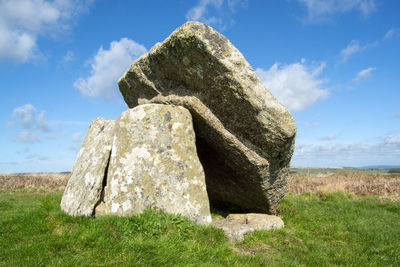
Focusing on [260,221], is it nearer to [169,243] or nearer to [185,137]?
[185,137]

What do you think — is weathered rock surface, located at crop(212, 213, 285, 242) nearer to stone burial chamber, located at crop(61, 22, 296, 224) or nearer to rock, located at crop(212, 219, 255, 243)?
rock, located at crop(212, 219, 255, 243)

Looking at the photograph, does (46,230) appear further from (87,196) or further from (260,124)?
(260,124)

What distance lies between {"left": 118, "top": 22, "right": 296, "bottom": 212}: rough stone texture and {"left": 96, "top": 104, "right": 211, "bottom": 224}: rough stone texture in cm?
76

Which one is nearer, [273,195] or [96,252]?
[96,252]

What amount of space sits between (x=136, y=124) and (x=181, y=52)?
208 centimetres

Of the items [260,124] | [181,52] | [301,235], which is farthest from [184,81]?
[301,235]

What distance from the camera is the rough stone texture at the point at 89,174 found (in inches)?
252

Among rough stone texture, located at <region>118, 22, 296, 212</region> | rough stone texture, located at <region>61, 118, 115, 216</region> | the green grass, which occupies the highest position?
rough stone texture, located at <region>118, 22, 296, 212</region>

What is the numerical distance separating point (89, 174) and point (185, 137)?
8.45 ft

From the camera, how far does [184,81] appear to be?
7.15 metres

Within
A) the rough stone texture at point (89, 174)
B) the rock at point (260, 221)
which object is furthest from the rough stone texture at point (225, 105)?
the rough stone texture at point (89, 174)

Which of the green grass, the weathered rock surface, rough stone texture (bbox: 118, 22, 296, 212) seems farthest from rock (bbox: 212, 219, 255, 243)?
rough stone texture (bbox: 118, 22, 296, 212)

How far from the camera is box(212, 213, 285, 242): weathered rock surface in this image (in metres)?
6.07

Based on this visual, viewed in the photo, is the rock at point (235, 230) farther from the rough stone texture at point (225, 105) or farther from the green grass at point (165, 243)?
the rough stone texture at point (225, 105)
